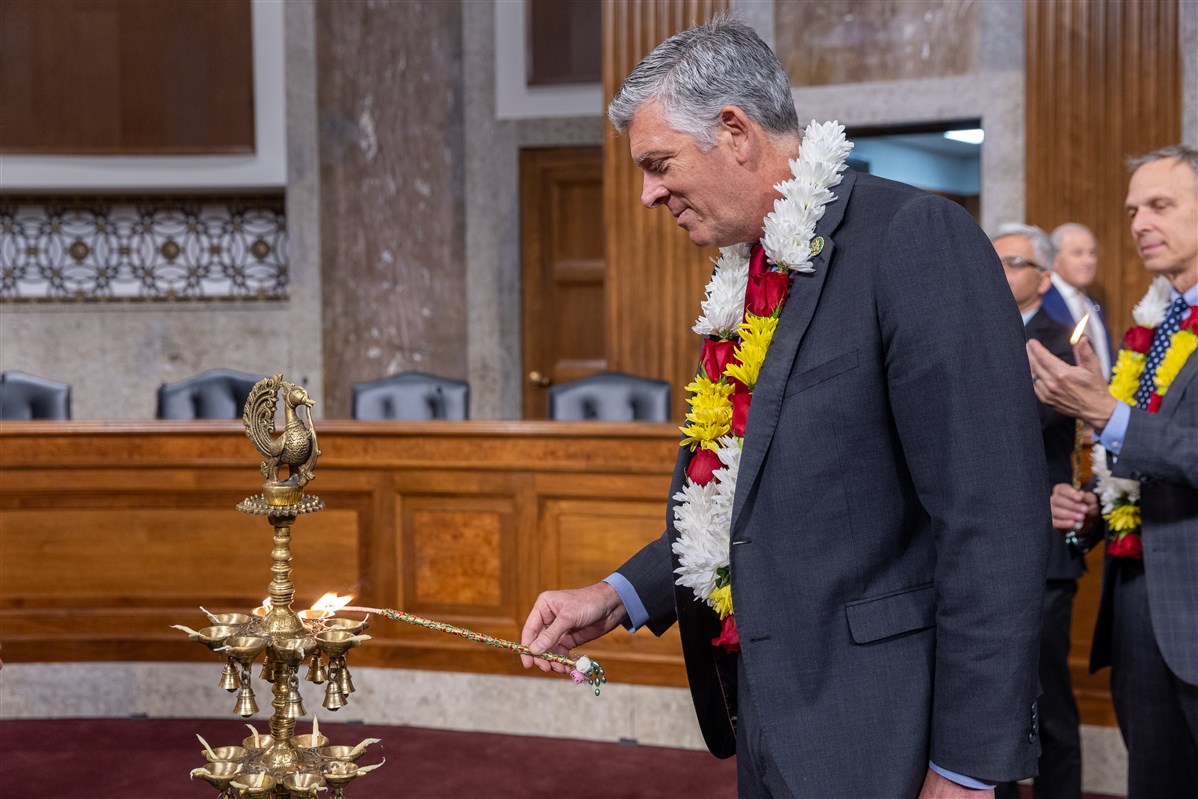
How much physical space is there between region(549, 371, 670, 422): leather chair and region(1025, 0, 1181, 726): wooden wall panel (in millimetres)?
2316

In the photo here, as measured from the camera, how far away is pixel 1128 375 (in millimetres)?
2707

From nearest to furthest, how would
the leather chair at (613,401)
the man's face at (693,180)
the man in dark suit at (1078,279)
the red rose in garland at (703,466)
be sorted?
the man's face at (693,180), the red rose in garland at (703,466), the leather chair at (613,401), the man in dark suit at (1078,279)

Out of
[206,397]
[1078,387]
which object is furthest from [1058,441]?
[206,397]

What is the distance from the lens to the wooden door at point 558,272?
7.99 metres

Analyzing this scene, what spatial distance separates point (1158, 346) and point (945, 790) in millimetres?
1615

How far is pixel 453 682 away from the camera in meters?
4.29

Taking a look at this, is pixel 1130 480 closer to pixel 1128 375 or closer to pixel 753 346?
pixel 1128 375

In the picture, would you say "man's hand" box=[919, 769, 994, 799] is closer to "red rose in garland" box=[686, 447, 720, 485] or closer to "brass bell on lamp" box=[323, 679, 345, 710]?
"red rose in garland" box=[686, 447, 720, 485]

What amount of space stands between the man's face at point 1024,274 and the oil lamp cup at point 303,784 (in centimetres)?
245

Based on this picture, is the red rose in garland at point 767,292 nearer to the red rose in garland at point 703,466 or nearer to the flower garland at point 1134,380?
the red rose in garland at point 703,466

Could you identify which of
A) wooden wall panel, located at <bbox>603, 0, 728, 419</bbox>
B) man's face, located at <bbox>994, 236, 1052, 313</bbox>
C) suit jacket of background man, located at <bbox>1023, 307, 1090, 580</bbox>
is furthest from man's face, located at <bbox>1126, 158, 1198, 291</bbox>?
wooden wall panel, located at <bbox>603, 0, 728, 419</bbox>

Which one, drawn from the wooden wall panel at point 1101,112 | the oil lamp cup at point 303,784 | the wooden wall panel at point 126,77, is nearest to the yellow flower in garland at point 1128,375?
the oil lamp cup at point 303,784

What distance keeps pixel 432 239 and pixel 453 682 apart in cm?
425

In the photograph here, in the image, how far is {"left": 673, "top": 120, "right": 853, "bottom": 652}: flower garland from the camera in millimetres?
1493
